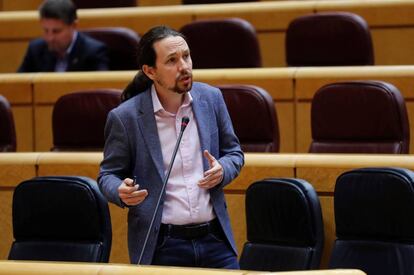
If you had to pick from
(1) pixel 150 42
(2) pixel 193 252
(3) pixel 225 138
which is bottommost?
(2) pixel 193 252

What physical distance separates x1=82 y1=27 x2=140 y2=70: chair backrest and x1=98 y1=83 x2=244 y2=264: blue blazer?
89 centimetres

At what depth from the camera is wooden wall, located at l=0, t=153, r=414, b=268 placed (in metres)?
1.49

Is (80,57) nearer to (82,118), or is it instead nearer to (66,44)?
(66,44)

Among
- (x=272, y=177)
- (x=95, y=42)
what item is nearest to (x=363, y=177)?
(x=272, y=177)

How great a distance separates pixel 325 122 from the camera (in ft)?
5.53

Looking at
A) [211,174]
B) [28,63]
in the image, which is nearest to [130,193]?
[211,174]

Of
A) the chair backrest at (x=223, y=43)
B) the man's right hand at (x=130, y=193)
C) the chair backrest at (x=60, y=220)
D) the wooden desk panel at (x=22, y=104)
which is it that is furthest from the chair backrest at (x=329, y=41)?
the man's right hand at (x=130, y=193)

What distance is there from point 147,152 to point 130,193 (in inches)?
3.5

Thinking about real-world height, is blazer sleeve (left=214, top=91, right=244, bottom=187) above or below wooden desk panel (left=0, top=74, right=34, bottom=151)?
above

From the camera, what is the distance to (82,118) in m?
1.81

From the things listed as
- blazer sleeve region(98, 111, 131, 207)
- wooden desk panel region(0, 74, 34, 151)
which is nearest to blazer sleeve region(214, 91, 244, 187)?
blazer sleeve region(98, 111, 131, 207)

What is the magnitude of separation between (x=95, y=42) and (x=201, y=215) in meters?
0.97

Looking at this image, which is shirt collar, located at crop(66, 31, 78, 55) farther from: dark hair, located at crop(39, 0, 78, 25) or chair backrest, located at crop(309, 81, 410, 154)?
chair backrest, located at crop(309, 81, 410, 154)

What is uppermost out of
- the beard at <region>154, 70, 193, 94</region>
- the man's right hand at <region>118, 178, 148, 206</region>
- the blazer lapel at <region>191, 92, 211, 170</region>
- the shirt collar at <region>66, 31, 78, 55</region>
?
the beard at <region>154, 70, 193, 94</region>
